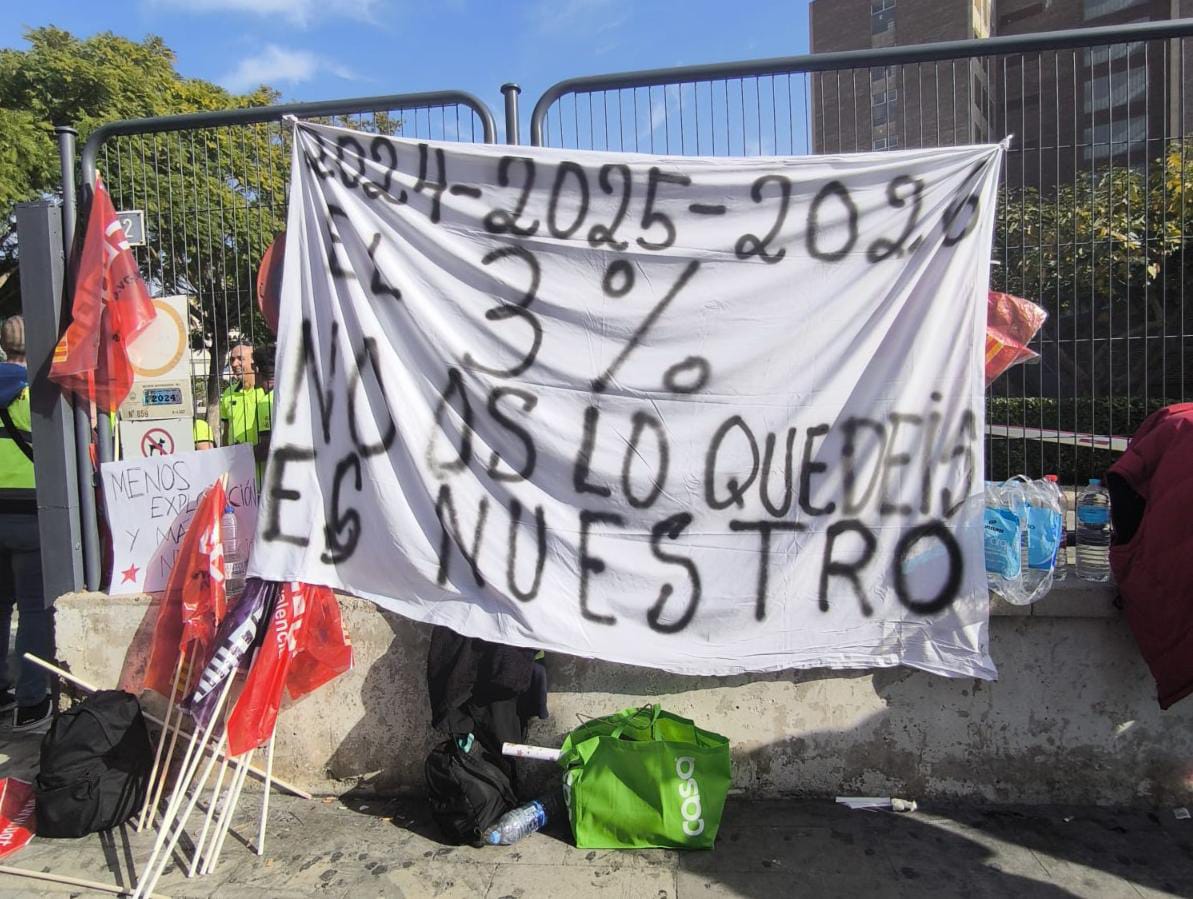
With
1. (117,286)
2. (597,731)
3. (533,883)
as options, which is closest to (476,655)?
(597,731)

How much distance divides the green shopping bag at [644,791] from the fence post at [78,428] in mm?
2549

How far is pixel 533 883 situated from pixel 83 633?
7.94 ft

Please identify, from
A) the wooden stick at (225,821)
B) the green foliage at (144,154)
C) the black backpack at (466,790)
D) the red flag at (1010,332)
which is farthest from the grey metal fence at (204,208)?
the red flag at (1010,332)

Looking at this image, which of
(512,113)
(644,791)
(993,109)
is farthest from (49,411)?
(993,109)

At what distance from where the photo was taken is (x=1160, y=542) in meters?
2.89

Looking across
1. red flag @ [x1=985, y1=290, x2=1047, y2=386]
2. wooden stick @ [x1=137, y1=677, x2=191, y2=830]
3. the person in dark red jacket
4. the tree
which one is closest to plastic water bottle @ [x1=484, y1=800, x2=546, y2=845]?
wooden stick @ [x1=137, y1=677, x2=191, y2=830]

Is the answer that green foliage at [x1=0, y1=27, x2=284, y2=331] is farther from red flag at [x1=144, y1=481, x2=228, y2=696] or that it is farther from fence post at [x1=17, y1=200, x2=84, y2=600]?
red flag at [x1=144, y1=481, x2=228, y2=696]

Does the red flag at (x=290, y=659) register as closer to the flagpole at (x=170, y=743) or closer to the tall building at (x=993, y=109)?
the flagpole at (x=170, y=743)

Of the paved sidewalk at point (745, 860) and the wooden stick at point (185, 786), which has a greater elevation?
the wooden stick at point (185, 786)

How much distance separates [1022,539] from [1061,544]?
0.28 metres

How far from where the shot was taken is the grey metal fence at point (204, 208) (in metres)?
3.71

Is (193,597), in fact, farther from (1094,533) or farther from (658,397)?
(1094,533)

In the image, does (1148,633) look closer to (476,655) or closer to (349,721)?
(476,655)

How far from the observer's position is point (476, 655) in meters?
3.16
